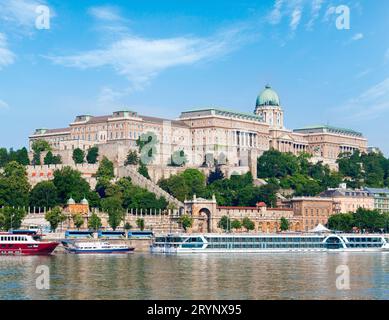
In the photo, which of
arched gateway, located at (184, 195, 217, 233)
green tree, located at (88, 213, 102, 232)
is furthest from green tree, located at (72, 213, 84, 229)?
arched gateway, located at (184, 195, 217, 233)

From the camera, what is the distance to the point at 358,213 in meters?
107

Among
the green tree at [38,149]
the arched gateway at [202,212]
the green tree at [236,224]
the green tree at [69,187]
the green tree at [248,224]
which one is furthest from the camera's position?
the green tree at [38,149]

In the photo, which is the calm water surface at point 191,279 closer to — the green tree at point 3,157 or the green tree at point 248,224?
the green tree at point 248,224

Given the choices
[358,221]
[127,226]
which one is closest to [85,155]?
[127,226]

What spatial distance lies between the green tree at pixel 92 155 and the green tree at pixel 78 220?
98.3ft

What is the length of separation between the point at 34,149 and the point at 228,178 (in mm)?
26866

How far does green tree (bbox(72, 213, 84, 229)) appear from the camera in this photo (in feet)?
292

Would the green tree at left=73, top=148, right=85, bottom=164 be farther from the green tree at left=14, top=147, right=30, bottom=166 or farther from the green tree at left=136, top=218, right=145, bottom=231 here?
the green tree at left=136, top=218, right=145, bottom=231

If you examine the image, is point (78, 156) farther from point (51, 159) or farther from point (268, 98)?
point (268, 98)

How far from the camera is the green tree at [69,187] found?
98.4 metres

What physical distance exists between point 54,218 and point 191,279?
133 feet

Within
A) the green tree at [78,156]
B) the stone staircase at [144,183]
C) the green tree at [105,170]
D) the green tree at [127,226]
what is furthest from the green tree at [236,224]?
the green tree at [78,156]
